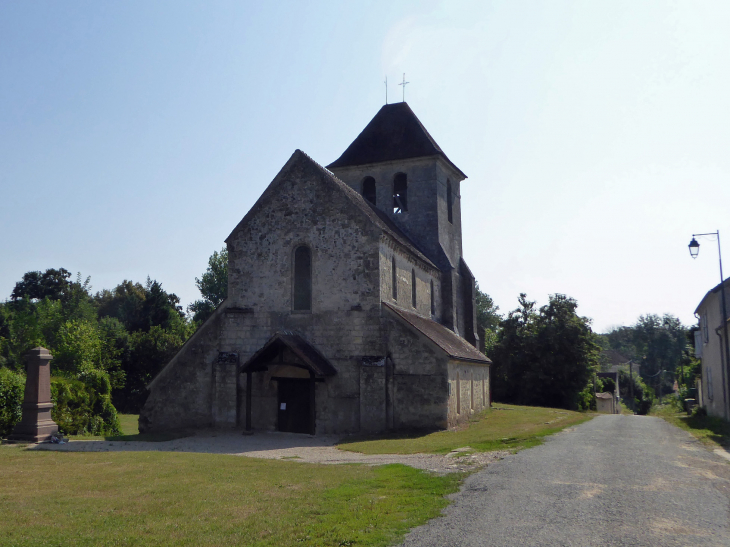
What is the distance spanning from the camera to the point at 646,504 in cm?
880

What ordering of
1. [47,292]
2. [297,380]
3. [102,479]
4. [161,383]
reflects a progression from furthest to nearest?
[47,292] → [161,383] → [297,380] → [102,479]

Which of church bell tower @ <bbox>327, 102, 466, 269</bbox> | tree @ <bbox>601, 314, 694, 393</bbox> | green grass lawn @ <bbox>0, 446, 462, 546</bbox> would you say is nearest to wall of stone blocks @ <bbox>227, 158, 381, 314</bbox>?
church bell tower @ <bbox>327, 102, 466, 269</bbox>

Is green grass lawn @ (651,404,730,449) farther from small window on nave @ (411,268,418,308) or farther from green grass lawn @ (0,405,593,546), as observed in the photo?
small window on nave @ (411,268,418,308)

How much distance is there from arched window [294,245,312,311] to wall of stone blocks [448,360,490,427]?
238 inches

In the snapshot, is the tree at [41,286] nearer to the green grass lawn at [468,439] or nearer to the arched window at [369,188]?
the arched window at [369,188]

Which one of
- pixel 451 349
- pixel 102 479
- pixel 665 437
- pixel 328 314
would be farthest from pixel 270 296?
pixel 665 437

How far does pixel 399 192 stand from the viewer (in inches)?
1271

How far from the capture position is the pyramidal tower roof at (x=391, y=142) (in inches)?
1243

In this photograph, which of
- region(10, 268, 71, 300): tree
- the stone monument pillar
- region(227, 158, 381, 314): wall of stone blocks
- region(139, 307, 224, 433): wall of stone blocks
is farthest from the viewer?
region(10, 268, 71, 300): tree

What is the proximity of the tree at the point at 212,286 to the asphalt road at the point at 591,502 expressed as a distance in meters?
50.9

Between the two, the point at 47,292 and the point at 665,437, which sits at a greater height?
the point at 47,292

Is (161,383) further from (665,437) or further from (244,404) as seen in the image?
(665,437)

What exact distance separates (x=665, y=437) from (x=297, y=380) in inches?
488

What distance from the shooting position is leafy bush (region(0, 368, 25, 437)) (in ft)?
64.1
